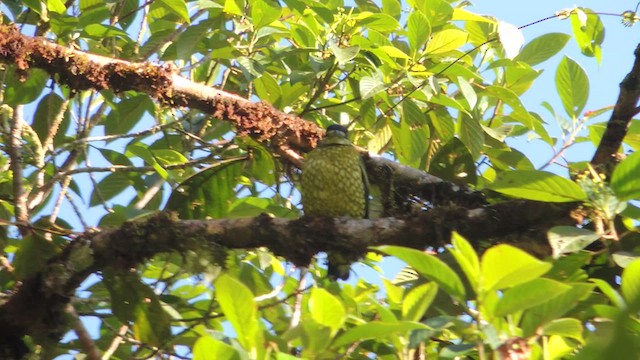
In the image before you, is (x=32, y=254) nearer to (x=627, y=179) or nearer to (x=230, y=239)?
(x=230, y=239)

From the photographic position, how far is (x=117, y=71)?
2658 millimetres

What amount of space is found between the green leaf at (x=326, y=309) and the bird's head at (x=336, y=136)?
1604 millimetres

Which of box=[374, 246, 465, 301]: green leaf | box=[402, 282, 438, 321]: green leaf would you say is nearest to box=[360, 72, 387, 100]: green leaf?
box=[402, 282, 438, 321]: green leaf

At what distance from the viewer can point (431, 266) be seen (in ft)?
A: 4.39

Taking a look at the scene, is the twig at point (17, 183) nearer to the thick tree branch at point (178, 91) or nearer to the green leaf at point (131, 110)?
the thick tree branch at point (178, 91)

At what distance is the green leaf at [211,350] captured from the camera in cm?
116

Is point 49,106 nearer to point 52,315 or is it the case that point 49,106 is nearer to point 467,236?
point 52,315

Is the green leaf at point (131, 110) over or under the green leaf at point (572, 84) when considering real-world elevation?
under

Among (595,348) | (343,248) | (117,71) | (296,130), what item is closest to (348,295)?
(343,248)

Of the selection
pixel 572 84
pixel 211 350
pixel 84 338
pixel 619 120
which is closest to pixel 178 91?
pixel 84 338

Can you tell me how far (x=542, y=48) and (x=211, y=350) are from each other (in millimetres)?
2226

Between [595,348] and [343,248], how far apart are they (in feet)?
6.22

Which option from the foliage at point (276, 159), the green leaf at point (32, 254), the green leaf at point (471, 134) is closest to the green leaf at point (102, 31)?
the foliage at point (276, 159)

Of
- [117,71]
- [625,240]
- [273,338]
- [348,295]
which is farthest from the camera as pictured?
[117,71]
